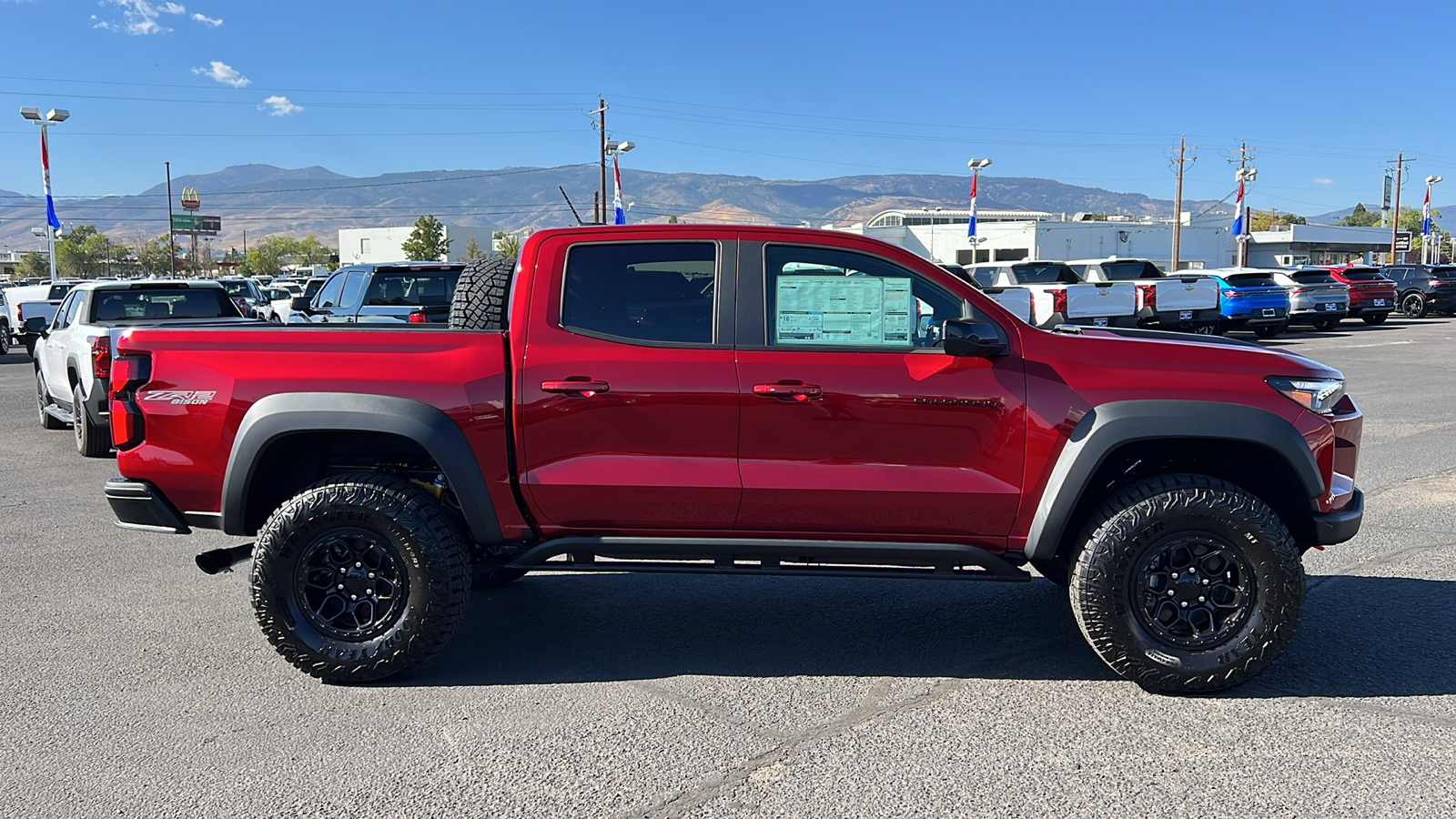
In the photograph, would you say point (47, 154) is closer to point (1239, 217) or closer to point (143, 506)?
point (143, 506)

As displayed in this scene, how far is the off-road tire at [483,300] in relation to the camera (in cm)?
466

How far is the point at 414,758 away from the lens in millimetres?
3732

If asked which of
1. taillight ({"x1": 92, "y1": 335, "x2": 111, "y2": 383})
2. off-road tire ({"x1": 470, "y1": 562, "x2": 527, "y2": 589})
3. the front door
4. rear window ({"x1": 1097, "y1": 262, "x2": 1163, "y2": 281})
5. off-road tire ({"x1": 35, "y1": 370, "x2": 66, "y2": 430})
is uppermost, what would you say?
rear window ({"x1": 1097, "y1": 262, "x2": 1163, "y2": 281})

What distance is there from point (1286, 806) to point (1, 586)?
19.9 ft

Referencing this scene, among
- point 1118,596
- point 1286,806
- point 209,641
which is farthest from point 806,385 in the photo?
point 209,641

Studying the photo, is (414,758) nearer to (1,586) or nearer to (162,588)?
(162,588)

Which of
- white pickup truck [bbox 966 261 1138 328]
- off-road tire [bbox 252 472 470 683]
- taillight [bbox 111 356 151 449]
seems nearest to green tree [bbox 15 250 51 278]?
white pickup truck [bbox 966 261 1138 328]

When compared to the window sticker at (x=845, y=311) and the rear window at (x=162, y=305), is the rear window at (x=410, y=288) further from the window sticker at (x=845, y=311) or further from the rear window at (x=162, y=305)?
the window sticker at (x=845, y=311)

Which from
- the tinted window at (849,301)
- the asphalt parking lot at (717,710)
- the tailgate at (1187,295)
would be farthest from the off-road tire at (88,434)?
the tailgate at (1187,295)

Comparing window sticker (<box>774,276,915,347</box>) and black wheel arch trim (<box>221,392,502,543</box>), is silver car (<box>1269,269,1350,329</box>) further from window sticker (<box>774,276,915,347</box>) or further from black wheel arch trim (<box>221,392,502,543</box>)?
black wheel arch trim (<box>221,392,502,543</box>)

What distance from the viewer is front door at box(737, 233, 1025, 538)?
4266mm

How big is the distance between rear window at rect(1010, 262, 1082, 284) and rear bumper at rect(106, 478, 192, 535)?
21559 millimetres

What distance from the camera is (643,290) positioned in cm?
452

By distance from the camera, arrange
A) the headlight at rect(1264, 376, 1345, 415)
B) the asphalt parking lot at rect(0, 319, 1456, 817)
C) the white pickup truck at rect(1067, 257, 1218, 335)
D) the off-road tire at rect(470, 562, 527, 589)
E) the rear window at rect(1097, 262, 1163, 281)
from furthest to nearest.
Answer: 1. the rear window at rect(1097, 262, 1163, 281)
2. the white pickup truck at rect(1067, 257, 1218, 335)
3. the off-road tire at rect(470, 562, 527, 589)
4. the headlight at rect(1264, 376, 1345, 415)
5. the asphalt parking lot at rect(0, 319, 1456, 817)
